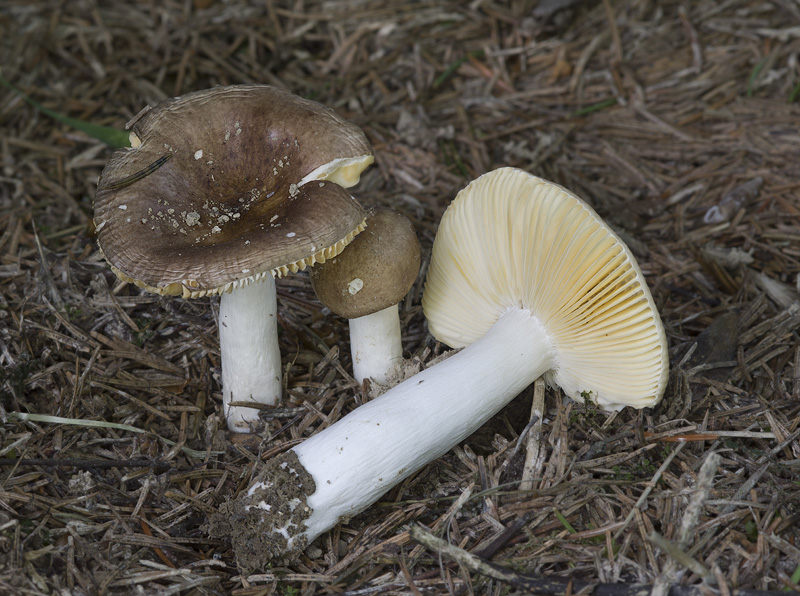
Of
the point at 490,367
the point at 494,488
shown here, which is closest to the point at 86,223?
the point at 490,367

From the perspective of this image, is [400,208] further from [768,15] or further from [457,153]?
[768,15]

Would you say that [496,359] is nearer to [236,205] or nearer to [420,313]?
[420,313]

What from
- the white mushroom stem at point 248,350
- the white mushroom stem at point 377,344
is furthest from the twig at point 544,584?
the white mushroom stem at point 248,350

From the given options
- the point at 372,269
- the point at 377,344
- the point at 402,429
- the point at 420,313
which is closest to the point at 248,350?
the point at 377,344

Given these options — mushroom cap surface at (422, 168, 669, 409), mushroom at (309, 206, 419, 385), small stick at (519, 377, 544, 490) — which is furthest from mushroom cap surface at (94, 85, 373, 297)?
small stick at (519, 377, 544, 490)

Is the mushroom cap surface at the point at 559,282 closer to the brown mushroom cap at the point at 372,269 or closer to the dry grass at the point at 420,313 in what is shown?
the dry grass at the point at 420,313
